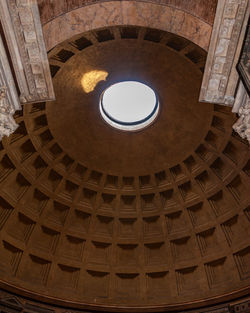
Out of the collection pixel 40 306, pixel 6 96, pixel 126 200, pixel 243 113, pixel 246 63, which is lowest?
pixel 243 113

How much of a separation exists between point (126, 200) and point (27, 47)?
1258 centimetres

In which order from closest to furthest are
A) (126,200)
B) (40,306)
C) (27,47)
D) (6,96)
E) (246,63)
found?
1. (246,63)
2. (6,96)
3. (27,47)
4. (40,306)
5. (126,200)

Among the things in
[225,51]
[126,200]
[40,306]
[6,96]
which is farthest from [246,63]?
[40,306]

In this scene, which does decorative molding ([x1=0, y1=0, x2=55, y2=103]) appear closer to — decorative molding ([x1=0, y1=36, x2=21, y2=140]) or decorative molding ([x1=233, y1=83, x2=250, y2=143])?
decorative molding ([x1=0, y1=36, x2=21, y2=140])

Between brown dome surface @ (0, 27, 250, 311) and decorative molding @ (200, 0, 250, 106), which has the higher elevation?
brown dome surface @ (0, 27, 250, 311)

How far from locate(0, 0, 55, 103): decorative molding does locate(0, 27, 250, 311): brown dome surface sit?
20.2 feet

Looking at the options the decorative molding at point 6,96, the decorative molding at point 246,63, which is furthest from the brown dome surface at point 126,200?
the decorative molding at point 246,63

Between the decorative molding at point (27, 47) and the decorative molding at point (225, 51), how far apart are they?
411 cm

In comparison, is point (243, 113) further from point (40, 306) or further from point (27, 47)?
point (40, 306)

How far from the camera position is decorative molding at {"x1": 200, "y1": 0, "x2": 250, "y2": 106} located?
8289mm

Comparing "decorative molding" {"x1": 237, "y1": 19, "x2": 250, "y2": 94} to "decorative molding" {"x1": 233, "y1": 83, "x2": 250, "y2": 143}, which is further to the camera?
"decorative molding" {"x1": 233, "y1": 83, "x2": 250, "y2": 143}

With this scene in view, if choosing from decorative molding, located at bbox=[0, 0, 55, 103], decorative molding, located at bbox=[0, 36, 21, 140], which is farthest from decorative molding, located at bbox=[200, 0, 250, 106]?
decorative molding, located at bbox=[0, 36, 21, 140]

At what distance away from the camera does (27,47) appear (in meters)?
8.96

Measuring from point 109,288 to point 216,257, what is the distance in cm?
568
